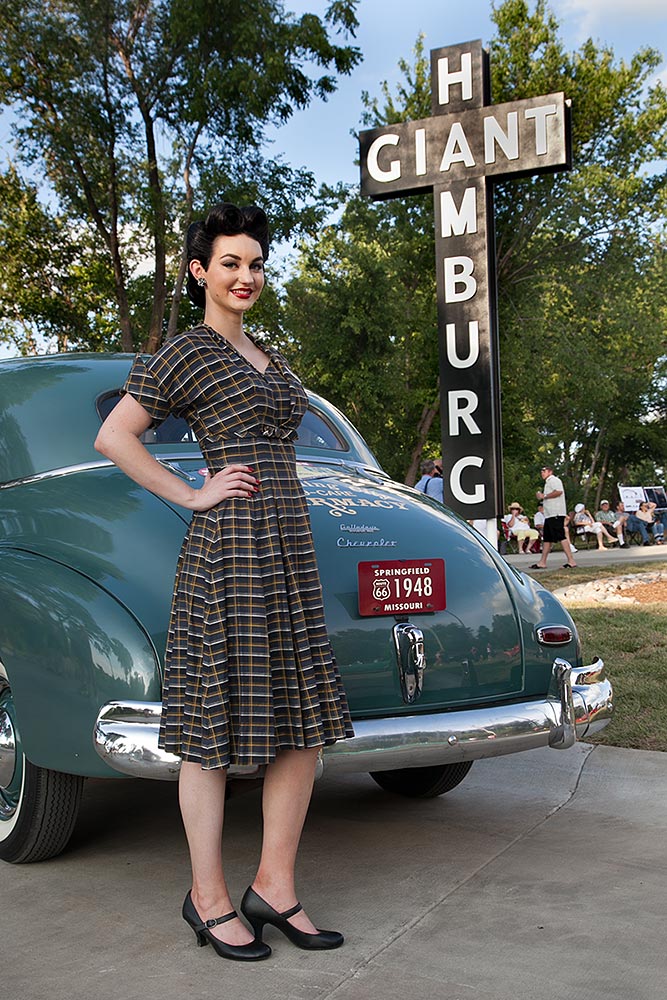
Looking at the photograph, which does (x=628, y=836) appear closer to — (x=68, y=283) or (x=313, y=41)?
(x=313, y=41)

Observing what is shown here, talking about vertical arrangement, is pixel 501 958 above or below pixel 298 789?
below

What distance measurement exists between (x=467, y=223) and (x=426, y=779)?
696 centimetres

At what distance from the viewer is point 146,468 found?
285 cm

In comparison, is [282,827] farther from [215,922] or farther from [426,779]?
[426,779]

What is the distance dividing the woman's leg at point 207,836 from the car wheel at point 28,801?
31.3 inches

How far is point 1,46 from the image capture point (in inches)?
663

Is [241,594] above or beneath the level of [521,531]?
above

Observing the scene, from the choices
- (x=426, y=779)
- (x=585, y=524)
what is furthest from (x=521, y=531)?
(x=426, y=779)

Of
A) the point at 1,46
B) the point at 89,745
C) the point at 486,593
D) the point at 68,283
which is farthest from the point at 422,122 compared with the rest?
the point at 68,283

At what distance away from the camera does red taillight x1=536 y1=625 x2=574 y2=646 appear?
3643 millimetres

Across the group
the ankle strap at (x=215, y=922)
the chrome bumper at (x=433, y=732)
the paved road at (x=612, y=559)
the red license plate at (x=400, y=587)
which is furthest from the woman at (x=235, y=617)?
the paved road at (x=612, y=559)

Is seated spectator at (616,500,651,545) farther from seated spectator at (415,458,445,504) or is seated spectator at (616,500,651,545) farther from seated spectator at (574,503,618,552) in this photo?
seated spectator at (415,458,445,504)

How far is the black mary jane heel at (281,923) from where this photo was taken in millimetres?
2818

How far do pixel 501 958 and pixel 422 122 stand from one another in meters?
8.78
